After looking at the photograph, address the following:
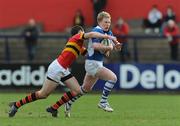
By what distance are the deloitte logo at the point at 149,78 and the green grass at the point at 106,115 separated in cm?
479

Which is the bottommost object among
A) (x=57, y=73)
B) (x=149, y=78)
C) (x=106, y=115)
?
(x=149, y=78)

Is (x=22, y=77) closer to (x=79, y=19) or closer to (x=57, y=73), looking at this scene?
(x=79, y=19)

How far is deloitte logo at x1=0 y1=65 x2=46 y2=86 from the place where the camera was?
2852 centimetres

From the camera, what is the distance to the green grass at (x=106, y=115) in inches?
591

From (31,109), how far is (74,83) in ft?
10.9

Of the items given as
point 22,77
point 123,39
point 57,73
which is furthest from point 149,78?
point 57,73

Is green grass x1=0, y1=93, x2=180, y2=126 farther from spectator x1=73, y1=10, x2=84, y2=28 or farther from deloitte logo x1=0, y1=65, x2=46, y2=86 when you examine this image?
spectator x1=73, y1=10, x2=84, y2=28

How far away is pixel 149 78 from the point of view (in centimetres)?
→ 2827

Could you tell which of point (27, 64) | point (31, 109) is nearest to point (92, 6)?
point (27, 64)

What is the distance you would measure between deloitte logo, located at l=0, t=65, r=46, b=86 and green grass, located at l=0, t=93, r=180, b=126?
16.9ft

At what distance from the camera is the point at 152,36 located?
2972 cm

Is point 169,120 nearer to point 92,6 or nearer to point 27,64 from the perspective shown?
point 27,64

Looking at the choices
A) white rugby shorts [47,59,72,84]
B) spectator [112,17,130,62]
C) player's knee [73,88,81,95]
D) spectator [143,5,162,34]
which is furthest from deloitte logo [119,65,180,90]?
white rugby shorts [47,59,72,84]

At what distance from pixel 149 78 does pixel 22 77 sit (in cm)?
490
